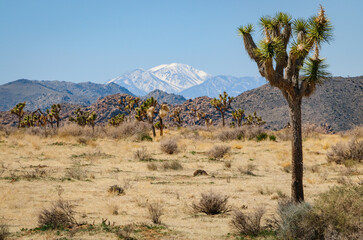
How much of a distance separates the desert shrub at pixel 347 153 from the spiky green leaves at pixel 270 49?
12.5 metres

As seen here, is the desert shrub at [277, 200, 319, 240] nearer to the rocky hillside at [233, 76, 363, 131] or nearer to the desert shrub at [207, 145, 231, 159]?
the desert shrub at [207, 145, 231, 159]

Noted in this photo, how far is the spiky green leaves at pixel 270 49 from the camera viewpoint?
9.36 meters

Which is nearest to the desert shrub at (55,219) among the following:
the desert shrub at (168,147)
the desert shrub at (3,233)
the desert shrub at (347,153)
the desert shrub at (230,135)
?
the desert shrub at (3,233)

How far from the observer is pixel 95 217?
9.69 meters

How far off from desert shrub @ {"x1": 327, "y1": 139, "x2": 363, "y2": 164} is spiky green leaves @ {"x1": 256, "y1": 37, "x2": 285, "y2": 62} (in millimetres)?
12506

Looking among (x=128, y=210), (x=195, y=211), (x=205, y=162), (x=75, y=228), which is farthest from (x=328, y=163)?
(x=75, y=228)

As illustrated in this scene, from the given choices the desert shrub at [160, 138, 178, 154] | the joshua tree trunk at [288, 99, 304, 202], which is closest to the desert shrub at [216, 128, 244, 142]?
the desert shrub at [160, 138, 178, 154]

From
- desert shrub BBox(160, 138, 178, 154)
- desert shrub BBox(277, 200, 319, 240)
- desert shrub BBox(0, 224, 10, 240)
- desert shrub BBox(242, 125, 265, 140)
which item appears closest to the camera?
desert shrub BBox(277, 200, 319, 240)

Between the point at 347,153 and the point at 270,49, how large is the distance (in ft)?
44.5

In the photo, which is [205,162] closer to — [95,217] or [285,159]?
[285,159]

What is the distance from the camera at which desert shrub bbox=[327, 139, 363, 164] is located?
65.5 ft

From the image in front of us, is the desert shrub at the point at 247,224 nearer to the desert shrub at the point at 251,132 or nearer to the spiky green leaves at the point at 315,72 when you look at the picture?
the spiky green leaves at the point at 315,72

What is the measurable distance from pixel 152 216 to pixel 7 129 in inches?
1554

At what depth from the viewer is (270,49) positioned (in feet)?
30.9
